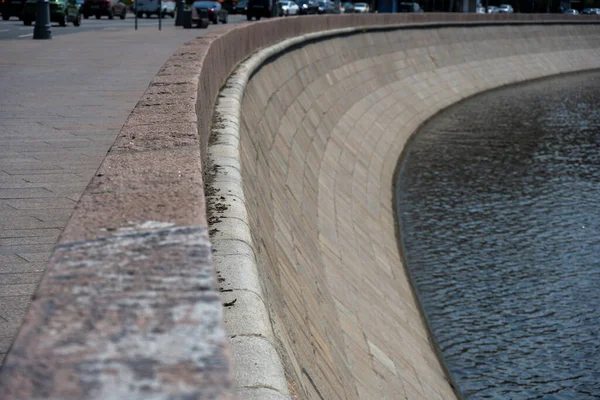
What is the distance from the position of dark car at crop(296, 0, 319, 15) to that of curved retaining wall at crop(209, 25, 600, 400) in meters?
30.1

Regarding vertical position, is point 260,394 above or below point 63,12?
below

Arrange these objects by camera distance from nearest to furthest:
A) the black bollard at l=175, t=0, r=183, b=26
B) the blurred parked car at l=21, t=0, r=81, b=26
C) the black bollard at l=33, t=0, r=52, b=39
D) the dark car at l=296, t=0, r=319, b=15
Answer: the black bollard at l=33, t=0, r=52, b=39 < the blurred parked car at l=21, t=0, r=81, b=26 < the black bollard at l=175, t=0, r=183, b=26 < the dark car at l=296, t=0, r=319, b=15

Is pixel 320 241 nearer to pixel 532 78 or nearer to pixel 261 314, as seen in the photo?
pixel 261 314

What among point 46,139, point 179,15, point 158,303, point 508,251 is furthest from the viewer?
point 179,15

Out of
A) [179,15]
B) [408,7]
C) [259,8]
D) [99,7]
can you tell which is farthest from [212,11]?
[408,7]

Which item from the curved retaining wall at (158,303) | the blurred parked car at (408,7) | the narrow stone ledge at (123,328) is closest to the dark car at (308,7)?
Result: the blurred parked car at (408,7)

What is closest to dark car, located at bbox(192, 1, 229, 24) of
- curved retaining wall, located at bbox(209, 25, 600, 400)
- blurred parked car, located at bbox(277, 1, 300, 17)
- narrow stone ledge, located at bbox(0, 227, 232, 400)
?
blurred parked car, located at bbox(277, 1, 300, 17)

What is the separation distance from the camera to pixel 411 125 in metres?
25.1

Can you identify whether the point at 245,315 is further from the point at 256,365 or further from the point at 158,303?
the point at 158,303

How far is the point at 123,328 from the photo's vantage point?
161 centimetres

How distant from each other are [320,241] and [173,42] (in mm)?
13552

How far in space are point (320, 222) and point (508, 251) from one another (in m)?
3.24

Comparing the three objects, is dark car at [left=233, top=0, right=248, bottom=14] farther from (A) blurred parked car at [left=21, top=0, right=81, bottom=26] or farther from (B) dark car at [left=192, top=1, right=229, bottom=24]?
(A) blurred parked car at [left=21, top=0, right=81, bottom=26]

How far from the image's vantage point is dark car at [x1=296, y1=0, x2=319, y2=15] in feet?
186
